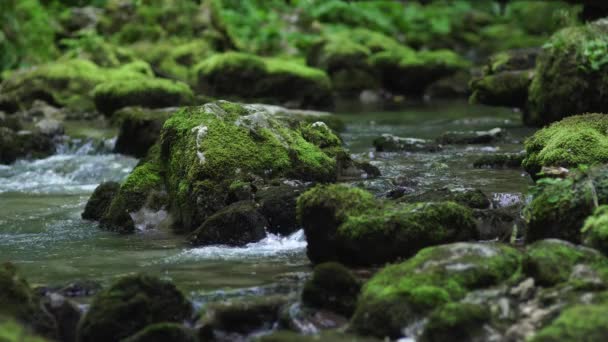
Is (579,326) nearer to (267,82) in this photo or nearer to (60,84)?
(267,82)

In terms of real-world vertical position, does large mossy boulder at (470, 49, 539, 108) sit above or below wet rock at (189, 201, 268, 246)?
above

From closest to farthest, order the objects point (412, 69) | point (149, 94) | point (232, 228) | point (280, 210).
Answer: point (232, 228) → point (280, 210) → point (149, 94) → point (412, 69)

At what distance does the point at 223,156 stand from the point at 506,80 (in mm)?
8671

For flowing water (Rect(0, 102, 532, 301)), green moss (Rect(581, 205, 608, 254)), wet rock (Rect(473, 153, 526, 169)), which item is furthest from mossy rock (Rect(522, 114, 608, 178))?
green moss (Rect(581, 205, 608, 254))

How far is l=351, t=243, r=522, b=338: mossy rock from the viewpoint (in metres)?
5.78

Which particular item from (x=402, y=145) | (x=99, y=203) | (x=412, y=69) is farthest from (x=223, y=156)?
(x=412, y=69)

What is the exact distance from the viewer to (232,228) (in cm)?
876

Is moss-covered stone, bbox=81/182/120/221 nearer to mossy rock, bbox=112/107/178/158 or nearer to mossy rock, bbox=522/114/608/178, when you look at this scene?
mossy rock, bbox=112/107/178/158

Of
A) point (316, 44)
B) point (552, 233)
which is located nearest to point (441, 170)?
point (552, 233)

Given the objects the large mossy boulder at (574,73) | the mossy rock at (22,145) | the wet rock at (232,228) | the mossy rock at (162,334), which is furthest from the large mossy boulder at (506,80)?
the mossy rock at (162,334)

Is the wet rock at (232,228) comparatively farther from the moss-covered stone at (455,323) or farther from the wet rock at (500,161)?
the wet rock at (500,161)

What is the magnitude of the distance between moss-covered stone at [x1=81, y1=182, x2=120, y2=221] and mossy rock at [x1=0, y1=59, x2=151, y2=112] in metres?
11.5

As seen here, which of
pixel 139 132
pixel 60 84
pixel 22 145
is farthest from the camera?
pixel 60 84

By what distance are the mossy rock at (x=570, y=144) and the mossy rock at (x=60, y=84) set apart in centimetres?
1416
